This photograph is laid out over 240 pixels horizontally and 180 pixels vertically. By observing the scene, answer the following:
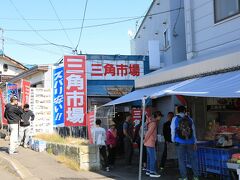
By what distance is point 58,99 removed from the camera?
58.2 feet

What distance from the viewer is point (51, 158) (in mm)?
13070

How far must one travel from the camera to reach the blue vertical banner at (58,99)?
57.2 ft

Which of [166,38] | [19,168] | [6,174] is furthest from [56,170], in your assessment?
[166,38]

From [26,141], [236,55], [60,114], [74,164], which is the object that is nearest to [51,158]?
[74,164]

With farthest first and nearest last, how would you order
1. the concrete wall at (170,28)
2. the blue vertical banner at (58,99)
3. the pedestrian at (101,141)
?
the concrete wall at (170,28) → the blue vertical banner at (58,99) → the pedestrian at (101,141)

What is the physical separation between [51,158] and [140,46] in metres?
16.3

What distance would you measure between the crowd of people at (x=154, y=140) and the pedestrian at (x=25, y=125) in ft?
13.0

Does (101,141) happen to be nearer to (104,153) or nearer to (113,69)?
(104,153)

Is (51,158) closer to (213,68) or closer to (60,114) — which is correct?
(60,114)

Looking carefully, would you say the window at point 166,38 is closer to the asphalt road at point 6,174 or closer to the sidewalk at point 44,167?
the sidewalk at point 44,167

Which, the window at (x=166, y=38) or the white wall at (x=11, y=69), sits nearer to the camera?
the window at (x=166, y=38)

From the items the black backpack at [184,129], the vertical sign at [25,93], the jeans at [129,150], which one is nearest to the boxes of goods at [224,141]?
the black backpack at [184,129]

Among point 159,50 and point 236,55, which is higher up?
point 159,50

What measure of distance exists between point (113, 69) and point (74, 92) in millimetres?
3215
